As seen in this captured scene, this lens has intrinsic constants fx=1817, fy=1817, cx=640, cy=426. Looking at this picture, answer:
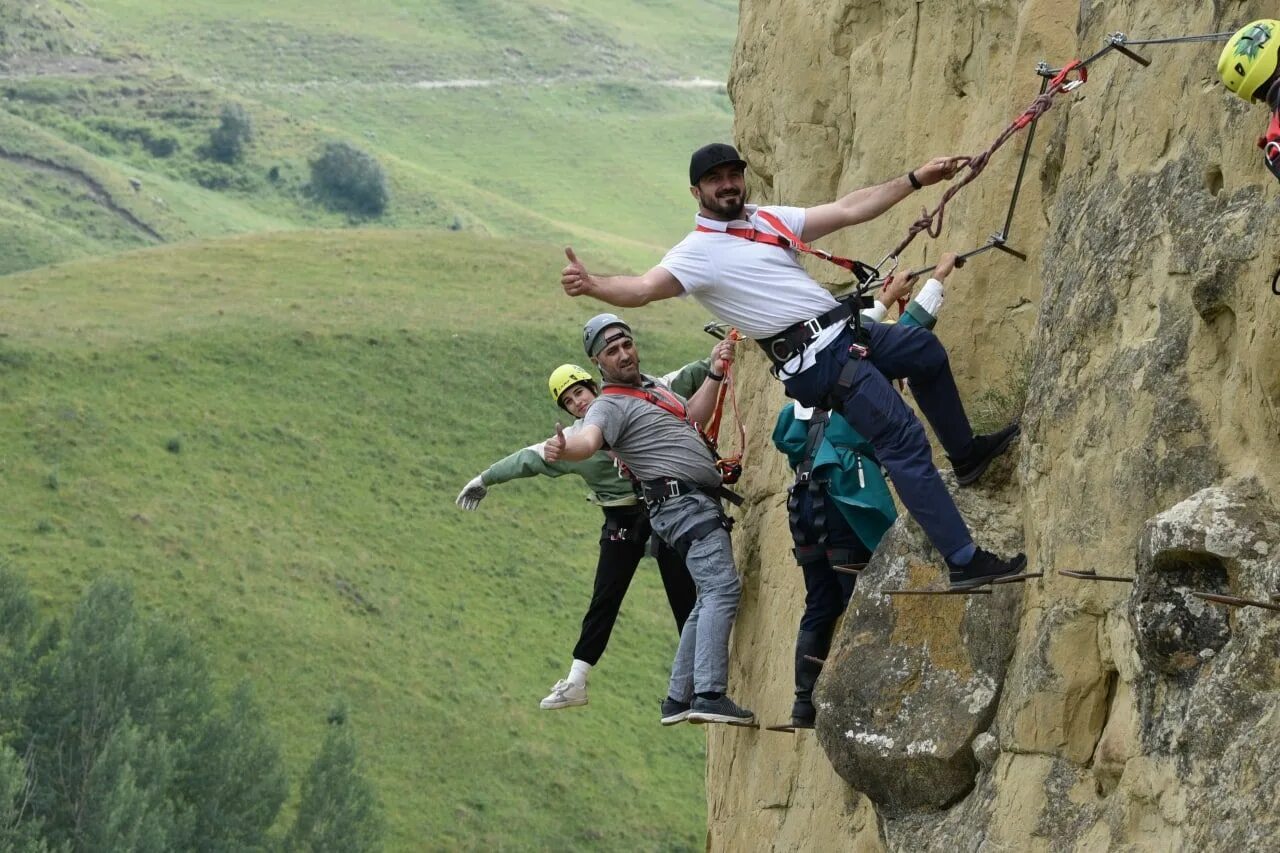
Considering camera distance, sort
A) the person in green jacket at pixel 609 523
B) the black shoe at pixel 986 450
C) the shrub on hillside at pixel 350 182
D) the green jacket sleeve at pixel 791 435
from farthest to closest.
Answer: the shrub on hillside at pixel 350 182 → the person in green jacket at pixel 609 523 → the green jacket sleeve at pixel 791 435 → the black shoe at pixel 986 450

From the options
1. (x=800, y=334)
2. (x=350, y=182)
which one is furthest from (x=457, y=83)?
(x=800, y=334)

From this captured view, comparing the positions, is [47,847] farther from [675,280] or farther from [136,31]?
[136,31]

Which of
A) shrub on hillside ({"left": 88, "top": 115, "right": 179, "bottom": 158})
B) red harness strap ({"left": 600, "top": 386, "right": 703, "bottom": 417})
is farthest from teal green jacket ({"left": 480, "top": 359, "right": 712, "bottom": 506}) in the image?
shrub on hillside ({"left": 88, "top": 115, "right": 179, "bottom": 158})

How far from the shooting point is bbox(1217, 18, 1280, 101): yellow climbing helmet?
24.7 feet

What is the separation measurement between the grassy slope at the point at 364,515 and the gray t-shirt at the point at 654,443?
42720 mm

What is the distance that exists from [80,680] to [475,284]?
1528 inches

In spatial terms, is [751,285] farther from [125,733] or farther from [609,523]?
[125,733]

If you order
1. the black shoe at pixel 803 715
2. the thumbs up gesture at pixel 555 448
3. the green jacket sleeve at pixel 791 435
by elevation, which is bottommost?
the black shoe at pixel 803 715

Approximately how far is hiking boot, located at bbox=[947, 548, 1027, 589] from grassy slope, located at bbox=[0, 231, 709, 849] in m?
45.3

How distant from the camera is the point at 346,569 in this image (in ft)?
216

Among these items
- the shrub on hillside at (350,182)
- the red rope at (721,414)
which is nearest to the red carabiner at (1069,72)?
the red rope at (721,414)

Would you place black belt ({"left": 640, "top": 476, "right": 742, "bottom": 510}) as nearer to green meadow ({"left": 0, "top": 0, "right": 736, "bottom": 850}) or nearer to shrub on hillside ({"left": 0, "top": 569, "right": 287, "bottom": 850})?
shrub on hillside ({"left": 0, "top": 569, "right": 287, "bottom": 850})

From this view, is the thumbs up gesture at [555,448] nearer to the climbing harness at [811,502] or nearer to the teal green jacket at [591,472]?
the climbing harness at [811,502]

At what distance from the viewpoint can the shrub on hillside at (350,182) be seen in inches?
5369
